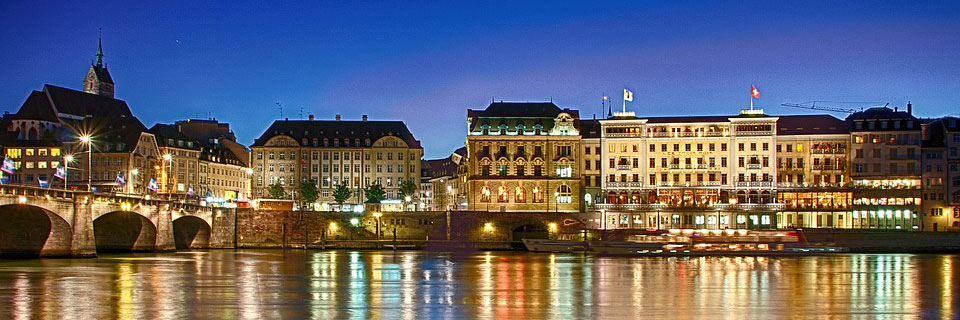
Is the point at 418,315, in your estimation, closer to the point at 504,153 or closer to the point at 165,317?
the point at 165,317

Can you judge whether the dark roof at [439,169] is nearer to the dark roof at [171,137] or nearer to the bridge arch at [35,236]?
the dark roof at [171,137]

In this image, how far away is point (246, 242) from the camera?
117500mm

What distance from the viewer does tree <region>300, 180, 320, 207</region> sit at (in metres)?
139

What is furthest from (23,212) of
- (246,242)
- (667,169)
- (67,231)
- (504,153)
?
(667,169)

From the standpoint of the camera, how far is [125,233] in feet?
333

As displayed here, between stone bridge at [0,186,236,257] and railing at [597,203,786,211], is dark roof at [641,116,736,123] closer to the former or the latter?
railing at [597,203,786,211]

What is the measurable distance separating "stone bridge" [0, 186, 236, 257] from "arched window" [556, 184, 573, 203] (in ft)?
136

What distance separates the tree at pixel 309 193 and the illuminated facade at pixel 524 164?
24.2 metres

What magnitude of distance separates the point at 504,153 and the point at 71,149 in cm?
5896

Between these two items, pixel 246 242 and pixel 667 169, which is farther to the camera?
pixel 667 169

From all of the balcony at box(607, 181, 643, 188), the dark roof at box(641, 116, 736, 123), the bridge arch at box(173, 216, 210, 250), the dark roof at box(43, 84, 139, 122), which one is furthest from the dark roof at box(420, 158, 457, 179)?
the bridge arch at box(173, 216, 210, 250)

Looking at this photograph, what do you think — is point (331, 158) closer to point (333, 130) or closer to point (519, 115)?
point (333, 130)

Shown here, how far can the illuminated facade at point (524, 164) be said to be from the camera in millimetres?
126312

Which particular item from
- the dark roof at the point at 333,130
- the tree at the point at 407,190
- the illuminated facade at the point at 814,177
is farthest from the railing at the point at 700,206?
the dark roof at the point at 333,130
